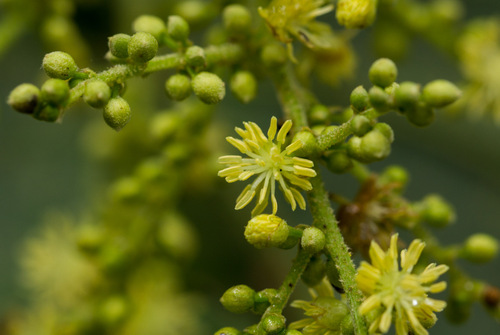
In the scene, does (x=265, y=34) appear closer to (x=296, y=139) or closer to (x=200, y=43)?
(x=296, y=139)

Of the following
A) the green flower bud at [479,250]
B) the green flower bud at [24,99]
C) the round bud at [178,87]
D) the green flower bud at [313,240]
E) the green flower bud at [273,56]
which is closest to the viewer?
the green flower bud at [24,99]

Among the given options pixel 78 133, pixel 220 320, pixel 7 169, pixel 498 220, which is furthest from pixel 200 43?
pixel 498 220

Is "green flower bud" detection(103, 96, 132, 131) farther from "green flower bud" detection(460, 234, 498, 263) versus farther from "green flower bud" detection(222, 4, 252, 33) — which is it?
"green flower bud" detection(460, 234, 498, 263)

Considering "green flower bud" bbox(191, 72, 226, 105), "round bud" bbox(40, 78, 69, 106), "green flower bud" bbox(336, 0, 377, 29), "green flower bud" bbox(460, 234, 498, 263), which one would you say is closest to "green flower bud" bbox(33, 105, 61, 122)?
"round bud" bbox(40, 78, 69, 106)

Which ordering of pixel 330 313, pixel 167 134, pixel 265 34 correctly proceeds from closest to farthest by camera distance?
1. pixel 330 313
2. pixel 265 34
3. pixel 167 134

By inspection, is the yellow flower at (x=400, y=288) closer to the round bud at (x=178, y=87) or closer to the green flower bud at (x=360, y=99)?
the green flower bud at (x=360, y=99)

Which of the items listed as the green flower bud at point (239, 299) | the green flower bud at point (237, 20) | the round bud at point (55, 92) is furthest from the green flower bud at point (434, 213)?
the round bud at point (55, 92)
